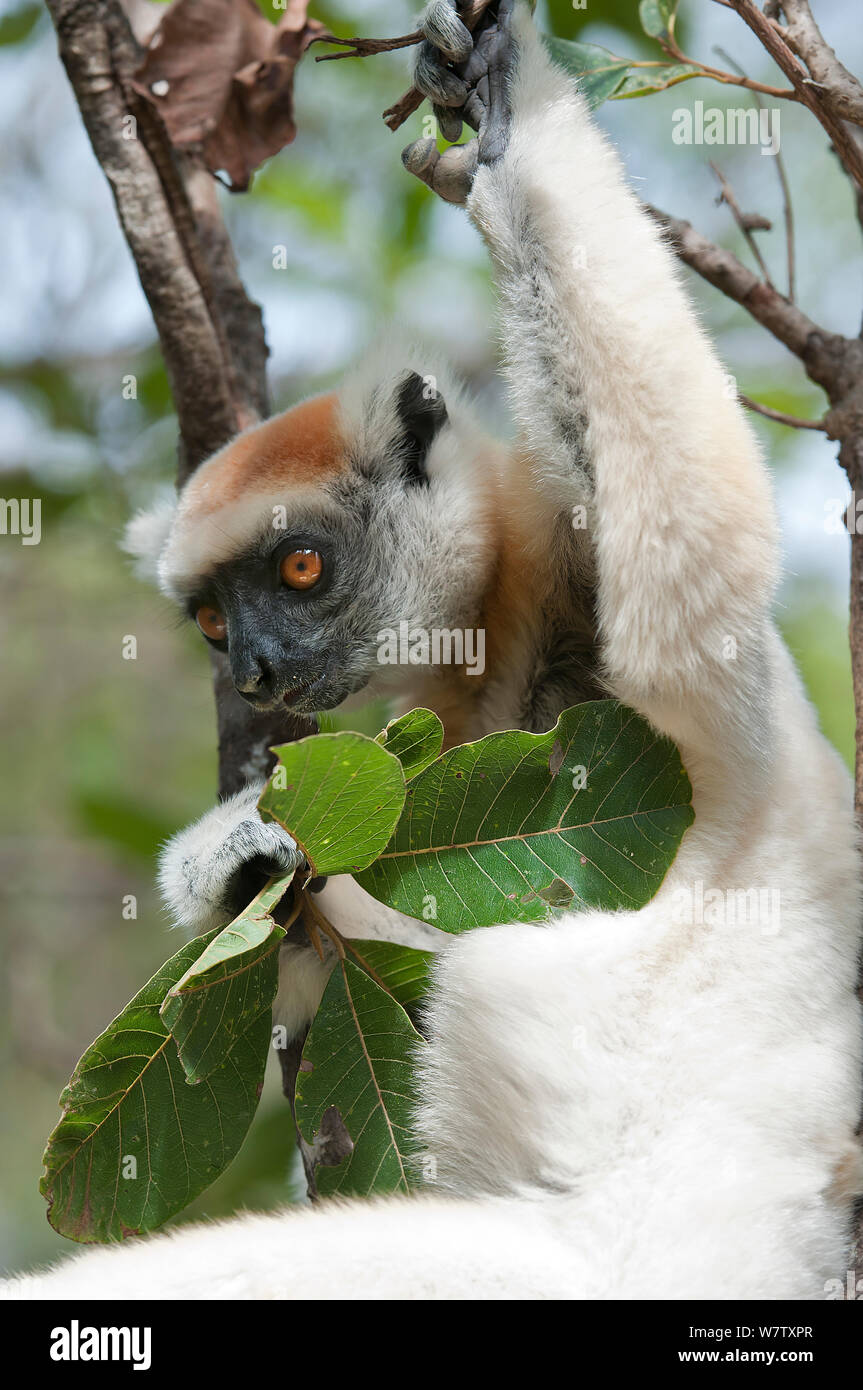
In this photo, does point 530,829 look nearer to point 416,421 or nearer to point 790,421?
point 416,421

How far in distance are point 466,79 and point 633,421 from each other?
1027 millimetres

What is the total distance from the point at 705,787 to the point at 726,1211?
929 millimetres

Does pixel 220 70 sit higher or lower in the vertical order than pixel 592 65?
higher

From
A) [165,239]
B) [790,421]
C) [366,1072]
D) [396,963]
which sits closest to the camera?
[366,1072]

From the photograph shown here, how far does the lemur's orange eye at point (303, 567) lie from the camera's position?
3539 millimetres

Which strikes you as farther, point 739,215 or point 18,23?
point 18,23

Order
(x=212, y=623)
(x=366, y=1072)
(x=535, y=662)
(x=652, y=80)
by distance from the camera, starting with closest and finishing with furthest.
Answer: (x=366, y=1072), (x=535, y=662), (x=652, y=80), (x=212, y=623)

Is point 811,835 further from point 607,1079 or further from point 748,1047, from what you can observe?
point 607,1079

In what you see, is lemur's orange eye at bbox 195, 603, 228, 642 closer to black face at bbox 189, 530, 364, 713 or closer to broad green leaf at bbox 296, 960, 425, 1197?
black face at bbox 189, 530, 364, 713

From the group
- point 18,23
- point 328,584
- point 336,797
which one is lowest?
point 336,797

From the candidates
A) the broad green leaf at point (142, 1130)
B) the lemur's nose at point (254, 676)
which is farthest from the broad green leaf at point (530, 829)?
the lemur's nose at point (254, 676)

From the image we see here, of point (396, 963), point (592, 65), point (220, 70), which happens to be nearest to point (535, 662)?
point (396, 963)

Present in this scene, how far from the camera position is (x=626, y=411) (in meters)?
2.59
